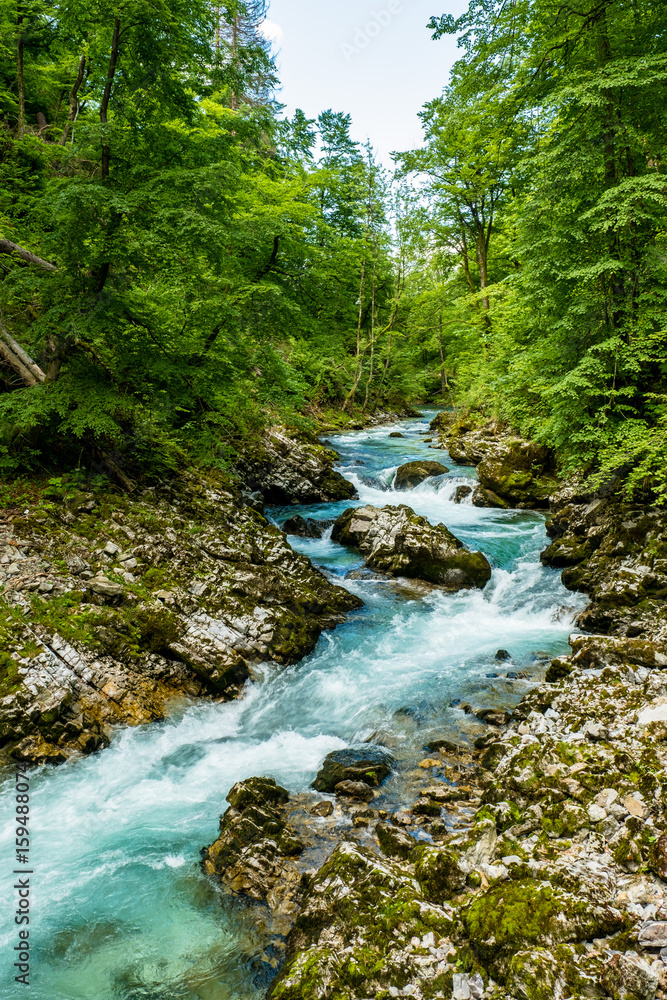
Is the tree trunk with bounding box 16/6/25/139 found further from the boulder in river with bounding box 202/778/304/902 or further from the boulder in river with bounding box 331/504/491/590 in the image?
the boulder in river with bounding box 202/778/304/902

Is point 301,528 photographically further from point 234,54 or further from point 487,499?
point 234,54

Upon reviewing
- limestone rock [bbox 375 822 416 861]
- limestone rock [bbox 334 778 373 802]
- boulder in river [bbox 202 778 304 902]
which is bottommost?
limestone rock [bbox 334 778 373 802]

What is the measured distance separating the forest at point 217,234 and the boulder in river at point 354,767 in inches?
228

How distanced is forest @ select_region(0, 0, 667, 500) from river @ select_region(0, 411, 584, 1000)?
3.83 m

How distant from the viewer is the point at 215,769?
6.16 meters

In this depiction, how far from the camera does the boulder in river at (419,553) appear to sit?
1137 centimetres

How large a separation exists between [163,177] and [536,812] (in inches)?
338

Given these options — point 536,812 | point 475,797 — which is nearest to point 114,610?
point 475,797

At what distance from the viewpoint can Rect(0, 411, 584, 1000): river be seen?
152 inches

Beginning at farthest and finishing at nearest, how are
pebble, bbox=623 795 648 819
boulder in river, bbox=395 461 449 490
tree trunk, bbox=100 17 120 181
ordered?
boulder in river, bbox=395 461 449 490 < tree trunk, bbox=100 17 120 181 < pebble, bbox=623 795 648 819

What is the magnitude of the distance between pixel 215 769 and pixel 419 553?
22.7ft

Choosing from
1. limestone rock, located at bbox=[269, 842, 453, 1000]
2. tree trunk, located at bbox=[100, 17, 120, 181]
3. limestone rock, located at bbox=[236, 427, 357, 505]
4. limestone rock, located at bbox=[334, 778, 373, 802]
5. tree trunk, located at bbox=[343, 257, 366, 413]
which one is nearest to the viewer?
limestone rock, located at bbox=[269, 842, 453, 1000]

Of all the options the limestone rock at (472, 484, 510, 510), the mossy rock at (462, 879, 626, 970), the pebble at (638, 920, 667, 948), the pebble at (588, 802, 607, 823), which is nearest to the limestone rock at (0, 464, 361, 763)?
the mossy rock at (462, 879, 626, 970)

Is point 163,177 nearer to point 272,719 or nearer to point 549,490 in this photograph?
point 272,719
